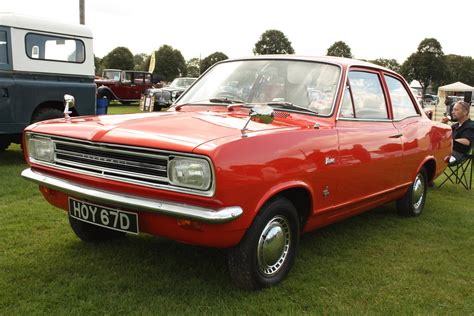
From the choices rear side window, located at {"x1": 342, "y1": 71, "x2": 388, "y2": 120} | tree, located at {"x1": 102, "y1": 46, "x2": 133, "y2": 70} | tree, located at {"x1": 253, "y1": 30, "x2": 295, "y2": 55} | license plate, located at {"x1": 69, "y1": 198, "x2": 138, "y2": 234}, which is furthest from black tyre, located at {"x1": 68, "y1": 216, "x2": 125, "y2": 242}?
tree, located at {"x1": 253, "y1": 30, "x2": 295, "y2": 55}

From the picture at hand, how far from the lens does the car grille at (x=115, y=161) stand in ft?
8.93

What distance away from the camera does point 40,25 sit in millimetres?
7840

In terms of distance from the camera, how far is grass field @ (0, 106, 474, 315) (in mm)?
2969

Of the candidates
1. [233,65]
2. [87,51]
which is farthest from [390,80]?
[87,51]

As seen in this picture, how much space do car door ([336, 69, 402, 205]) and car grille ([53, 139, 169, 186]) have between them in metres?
1.51

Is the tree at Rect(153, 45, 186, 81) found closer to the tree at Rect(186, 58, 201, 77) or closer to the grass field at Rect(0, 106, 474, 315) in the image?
the tree at Rect(186, 58, 201, 77)

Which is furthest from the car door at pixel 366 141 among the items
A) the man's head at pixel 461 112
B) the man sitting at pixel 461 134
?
the man's head at pixel 461 112

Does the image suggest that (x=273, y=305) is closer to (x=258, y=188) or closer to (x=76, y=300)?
(x=258, y=188)

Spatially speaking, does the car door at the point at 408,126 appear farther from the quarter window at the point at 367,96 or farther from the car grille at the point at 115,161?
the car grille at the point at 115,161

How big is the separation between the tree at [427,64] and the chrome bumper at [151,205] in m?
67.9

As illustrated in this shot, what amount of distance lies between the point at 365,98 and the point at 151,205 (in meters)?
2.42

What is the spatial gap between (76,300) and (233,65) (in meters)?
2.49

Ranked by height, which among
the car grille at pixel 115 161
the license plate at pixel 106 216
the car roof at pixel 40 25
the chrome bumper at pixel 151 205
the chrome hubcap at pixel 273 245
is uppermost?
the car roof at pixel 40 25

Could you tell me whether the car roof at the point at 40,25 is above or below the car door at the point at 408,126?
above
